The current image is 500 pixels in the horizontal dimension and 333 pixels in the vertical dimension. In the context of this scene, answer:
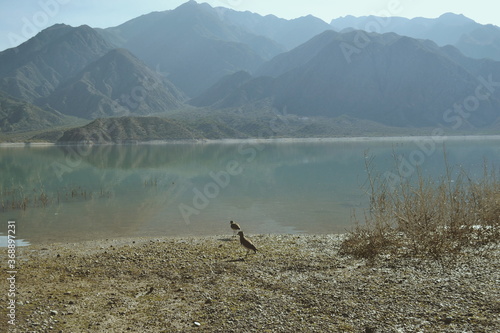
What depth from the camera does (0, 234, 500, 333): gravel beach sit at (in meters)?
6.53

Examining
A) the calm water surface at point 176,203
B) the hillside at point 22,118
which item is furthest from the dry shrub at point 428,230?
the hillside at point 22,118

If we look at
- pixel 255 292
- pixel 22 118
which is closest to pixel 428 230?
pixel 255 292

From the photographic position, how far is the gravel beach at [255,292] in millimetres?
6531

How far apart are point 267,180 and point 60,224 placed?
20782 millimetres

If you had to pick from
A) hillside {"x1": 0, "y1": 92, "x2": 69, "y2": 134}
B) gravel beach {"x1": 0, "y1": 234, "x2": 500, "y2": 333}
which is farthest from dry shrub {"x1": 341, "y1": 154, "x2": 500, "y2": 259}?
hillside {"x1": 0, "y1": 92, "x2": 69, "y2": 134}

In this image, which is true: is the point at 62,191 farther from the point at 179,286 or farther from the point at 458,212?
the point at 458,212

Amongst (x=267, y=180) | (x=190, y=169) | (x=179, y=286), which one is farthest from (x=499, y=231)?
(x=190, y=169)

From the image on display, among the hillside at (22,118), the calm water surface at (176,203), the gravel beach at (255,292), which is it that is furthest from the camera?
the hillside at (22,118)

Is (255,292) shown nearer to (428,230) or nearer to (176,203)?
(428,230)

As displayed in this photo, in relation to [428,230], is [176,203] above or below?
below

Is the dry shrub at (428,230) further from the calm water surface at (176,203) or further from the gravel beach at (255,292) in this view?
the calm water surface at (176,203)

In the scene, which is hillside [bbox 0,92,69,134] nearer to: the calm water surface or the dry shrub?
the calm water surface

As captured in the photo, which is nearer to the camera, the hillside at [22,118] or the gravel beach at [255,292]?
the gravel beach at [255,292]

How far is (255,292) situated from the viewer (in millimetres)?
7953
